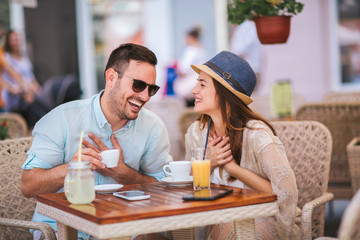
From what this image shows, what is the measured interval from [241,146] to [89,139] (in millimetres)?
719

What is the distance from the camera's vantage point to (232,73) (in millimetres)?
2543

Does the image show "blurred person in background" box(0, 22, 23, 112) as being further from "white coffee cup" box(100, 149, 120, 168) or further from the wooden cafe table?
the wooden cafe table

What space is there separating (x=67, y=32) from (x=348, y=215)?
837 cm

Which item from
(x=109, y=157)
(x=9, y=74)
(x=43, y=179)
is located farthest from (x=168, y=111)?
(x=109, y=157)

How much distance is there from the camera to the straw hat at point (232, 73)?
8.30ft

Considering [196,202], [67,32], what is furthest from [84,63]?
[196,202]

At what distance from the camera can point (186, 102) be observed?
7.30 m

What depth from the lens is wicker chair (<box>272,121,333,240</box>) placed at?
2.69 metres

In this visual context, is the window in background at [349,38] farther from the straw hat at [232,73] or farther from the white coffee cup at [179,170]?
the white coffee cup at [179,170]

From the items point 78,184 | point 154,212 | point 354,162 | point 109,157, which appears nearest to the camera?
point 154,212

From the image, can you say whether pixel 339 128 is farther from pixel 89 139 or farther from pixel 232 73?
pixel 89 139

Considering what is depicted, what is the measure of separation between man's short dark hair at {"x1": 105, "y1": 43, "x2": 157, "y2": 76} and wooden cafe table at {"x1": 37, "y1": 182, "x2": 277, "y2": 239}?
75 cm

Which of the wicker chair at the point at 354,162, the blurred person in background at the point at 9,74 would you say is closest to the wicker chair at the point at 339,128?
the wicker chair at the point at 354,162

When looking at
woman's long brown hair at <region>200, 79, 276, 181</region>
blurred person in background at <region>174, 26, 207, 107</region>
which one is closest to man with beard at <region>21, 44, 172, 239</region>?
woman's long brown hair at <region>200, 79, 276, 181</region>
